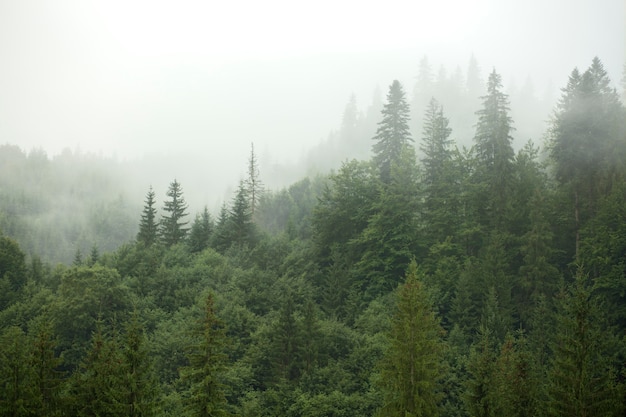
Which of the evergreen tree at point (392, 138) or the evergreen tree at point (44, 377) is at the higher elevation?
the evergreen tree at point (392, 138)

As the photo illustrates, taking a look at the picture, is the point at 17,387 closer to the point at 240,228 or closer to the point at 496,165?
the point at 240,228

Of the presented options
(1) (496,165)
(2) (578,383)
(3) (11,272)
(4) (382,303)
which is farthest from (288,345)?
(3) (11,272)

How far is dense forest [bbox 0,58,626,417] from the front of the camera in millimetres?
18891

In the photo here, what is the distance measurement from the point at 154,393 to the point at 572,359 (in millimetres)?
16883

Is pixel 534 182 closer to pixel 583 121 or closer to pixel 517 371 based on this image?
pixel 583 121

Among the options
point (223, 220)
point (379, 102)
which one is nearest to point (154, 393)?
point (223, 220)

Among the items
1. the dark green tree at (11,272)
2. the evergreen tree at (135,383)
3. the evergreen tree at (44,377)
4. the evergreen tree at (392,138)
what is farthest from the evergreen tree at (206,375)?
the evergreen tree at (392,138)

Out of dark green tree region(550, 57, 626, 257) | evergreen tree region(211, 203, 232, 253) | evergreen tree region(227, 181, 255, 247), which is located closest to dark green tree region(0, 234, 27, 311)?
evergreen tree region(211, 203, 232, 253)

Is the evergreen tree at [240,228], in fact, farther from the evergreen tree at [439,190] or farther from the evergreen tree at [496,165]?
the evergreen tree at [496,165]

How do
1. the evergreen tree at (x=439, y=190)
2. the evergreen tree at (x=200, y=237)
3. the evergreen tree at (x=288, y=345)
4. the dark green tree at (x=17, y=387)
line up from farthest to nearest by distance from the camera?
the evergreen tree at (x=200, y=237), the evergreen tree at (x=439, y=190), the evergreen tree at (x=288, y=345), the dark green tree at (x=17, y=387)

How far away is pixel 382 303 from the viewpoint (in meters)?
35.5

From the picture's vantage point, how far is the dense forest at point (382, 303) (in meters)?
18.9

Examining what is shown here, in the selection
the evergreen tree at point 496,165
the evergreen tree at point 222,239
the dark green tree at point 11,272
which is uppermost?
the evergreen tree at point 496,165

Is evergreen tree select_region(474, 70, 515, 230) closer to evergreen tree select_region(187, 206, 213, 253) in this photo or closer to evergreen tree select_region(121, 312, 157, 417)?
evergreen tree select_region(121, 312, 157, 417)
